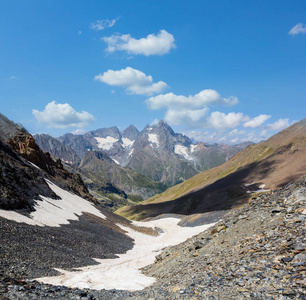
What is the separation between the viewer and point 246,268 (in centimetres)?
1280

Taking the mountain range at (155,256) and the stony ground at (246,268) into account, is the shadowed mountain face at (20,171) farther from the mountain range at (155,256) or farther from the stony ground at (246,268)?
the stony ground at (246,268)

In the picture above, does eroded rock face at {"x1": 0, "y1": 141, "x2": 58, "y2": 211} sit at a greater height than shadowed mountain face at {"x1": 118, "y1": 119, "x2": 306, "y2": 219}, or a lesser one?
greater

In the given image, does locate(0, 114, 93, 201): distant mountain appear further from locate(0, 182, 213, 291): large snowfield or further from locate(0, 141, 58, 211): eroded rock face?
locate(0, 182, 213, 291): large snowfield

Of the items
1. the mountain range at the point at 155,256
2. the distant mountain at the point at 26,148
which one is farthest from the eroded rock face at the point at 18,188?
the distant mountain at the point at 26,148

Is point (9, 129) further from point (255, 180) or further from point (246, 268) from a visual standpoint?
point (255, 180)

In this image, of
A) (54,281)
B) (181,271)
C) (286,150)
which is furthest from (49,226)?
(286,150)

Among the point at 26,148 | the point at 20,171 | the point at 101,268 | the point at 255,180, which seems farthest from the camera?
the point at 255,180

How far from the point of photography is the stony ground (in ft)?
34.5

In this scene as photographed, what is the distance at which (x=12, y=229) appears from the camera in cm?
2908

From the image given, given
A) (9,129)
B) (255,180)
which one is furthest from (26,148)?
(255,180)

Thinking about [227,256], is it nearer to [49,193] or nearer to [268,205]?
[268,205]

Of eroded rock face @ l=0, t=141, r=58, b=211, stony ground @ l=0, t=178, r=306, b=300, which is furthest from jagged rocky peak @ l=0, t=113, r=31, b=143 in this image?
stony ground @ l=0, t=178, r=306, b=300

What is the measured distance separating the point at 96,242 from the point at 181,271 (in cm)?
2671

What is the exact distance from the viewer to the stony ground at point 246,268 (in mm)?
10516
